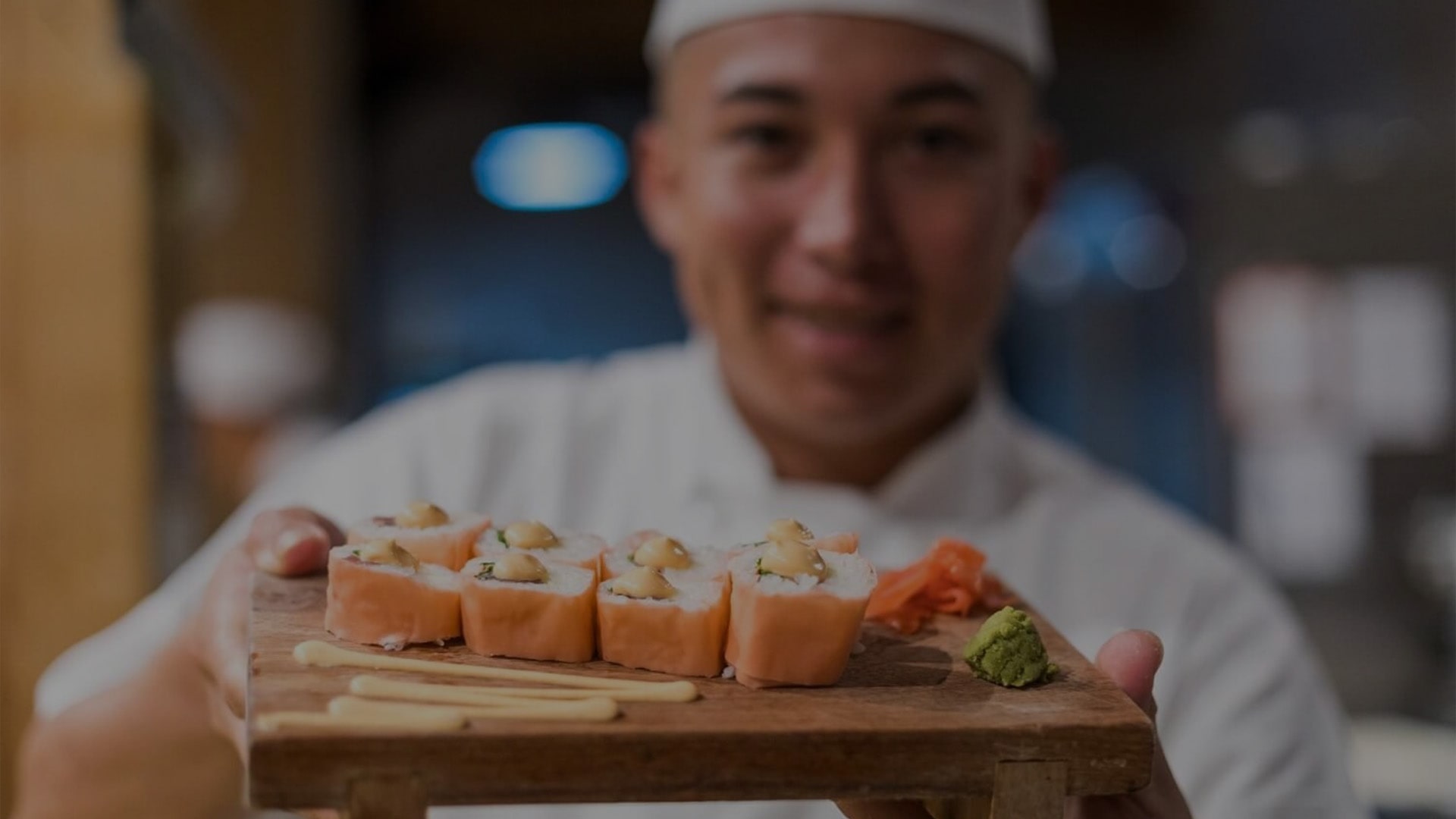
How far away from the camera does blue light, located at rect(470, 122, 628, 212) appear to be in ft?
26.9

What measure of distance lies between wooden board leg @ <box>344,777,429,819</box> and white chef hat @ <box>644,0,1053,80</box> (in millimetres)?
1358

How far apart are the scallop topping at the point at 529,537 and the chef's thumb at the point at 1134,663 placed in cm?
50

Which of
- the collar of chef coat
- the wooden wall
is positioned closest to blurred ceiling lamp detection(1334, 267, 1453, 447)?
the collar of chef coat

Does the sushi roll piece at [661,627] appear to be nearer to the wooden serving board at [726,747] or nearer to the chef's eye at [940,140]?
the wooden serving board at [726,747]

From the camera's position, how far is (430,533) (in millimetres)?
1250

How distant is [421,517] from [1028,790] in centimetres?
61

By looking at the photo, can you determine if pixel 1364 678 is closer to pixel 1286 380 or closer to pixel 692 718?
pixel 1286 380

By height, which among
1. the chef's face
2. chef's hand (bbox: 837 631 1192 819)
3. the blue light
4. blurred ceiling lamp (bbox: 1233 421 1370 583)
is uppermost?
the blue light

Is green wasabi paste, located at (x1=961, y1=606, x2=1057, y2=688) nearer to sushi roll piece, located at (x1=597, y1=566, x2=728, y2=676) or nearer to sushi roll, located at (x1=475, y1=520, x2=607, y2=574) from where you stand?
sushi roll piece, located at (x1=597, y1=566, x2=728, y2=676)

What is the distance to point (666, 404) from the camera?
2471mm

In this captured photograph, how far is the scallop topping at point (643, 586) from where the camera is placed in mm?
1123

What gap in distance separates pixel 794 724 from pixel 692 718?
76 mm

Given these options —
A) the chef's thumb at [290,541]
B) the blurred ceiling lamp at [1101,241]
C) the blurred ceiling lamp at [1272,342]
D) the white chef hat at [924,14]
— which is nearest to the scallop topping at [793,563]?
the chef's thumb at [290,541]

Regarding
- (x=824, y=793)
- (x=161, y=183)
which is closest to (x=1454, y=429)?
(x=161, y=183)
